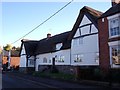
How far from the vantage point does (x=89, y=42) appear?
97.6 ft

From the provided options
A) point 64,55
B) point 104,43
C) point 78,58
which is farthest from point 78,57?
point 104,43

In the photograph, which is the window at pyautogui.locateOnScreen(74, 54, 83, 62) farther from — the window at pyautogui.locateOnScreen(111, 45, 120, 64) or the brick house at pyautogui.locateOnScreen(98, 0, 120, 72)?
the window at pyautogui.locateOnScreen(111, 45, 120, 64)

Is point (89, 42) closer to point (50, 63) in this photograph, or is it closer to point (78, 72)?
point (78, 72)

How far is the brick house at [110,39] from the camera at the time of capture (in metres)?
23.2

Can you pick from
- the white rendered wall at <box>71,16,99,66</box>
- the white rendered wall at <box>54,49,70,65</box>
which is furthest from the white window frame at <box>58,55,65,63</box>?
the white rendered wall at <box>71,16,99,66</box>

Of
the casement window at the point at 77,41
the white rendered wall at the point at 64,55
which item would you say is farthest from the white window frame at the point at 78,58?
the white rendered wall at the point at 64,55

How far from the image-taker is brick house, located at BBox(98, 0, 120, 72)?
2316cm

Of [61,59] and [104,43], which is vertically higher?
[104,43]

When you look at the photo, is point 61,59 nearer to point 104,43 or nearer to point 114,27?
point 104,43

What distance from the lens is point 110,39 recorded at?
24.0m

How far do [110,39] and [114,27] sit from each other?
1.36 metres

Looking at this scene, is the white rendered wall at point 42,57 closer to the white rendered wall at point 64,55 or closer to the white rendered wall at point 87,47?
the white rendered wall at point 64,55

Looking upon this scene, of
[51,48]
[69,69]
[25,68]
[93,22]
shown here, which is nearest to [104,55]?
[93,22]

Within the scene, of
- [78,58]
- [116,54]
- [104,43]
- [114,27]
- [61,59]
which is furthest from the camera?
[61,59]
